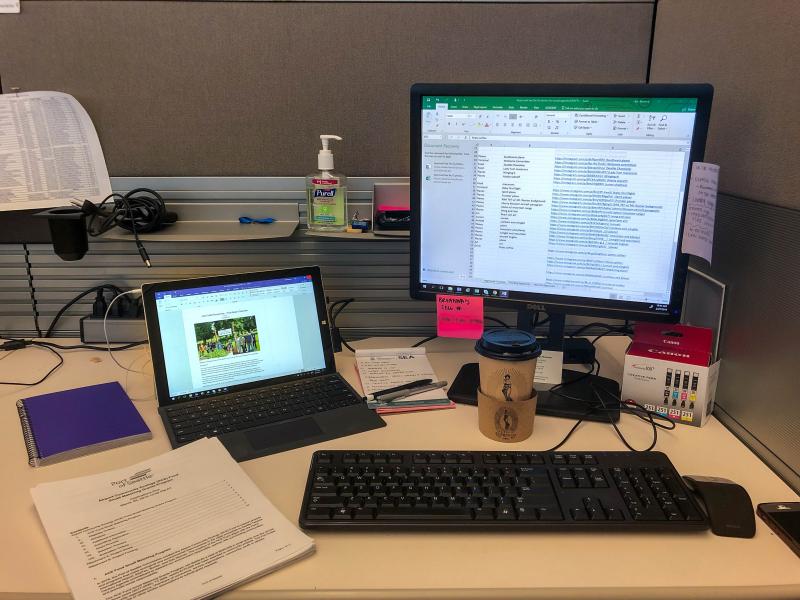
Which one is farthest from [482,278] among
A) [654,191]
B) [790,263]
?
[790,263]

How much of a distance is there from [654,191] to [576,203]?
0.34ft

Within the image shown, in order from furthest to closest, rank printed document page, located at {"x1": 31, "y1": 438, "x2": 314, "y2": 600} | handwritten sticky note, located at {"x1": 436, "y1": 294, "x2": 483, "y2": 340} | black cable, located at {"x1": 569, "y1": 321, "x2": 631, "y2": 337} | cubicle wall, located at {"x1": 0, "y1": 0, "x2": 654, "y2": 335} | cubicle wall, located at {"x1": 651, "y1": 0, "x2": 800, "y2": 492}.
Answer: black cable, located at {"x1": 569, "y1": 321, "x2": 631, "y2": 337} < cubicle wall, located at {"x1": 0, "y1": 0, "x2": 654, "y2": 335} < handwritten sticky note, located at {"x1": 436, "y1": 294, "x2": 483, "y2": 340} < cubicle wall, located at {"x1": 651, "y1": 0, "x2": 800, "y2": 492} < printed document page, located at {"x1": 31, "y1": 438, "x2": 314, "y2": 600}

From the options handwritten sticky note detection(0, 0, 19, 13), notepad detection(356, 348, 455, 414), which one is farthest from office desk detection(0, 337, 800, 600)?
handwritten sticky note detection(0, 0, 19, 13)

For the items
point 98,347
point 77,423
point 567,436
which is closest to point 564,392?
point 567,436

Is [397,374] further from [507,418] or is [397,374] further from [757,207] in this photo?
[757,207]

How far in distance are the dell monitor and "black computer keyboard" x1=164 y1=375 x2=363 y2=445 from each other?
0.25 m

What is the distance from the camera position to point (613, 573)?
0.62m

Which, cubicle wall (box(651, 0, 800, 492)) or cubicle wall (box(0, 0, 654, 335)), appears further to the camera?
cubicle wall (box(0, 0, 654, 335))

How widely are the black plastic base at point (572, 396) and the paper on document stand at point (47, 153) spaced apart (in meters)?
0.74

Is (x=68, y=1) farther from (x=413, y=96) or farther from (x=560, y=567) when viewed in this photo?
(x=560, y=567)

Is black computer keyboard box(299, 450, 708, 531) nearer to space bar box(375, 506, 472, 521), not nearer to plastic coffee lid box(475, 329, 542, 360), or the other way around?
space bar box(375, 506, 472, 521)

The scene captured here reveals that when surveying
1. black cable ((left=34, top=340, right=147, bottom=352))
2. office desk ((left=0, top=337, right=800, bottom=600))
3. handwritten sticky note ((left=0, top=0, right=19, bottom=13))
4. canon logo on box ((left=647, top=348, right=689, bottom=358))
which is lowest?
office desk ((left=0, top=337, right=800, bottom=600))

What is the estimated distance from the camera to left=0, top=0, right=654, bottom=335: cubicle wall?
1.10 m

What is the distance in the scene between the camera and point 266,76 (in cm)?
113
